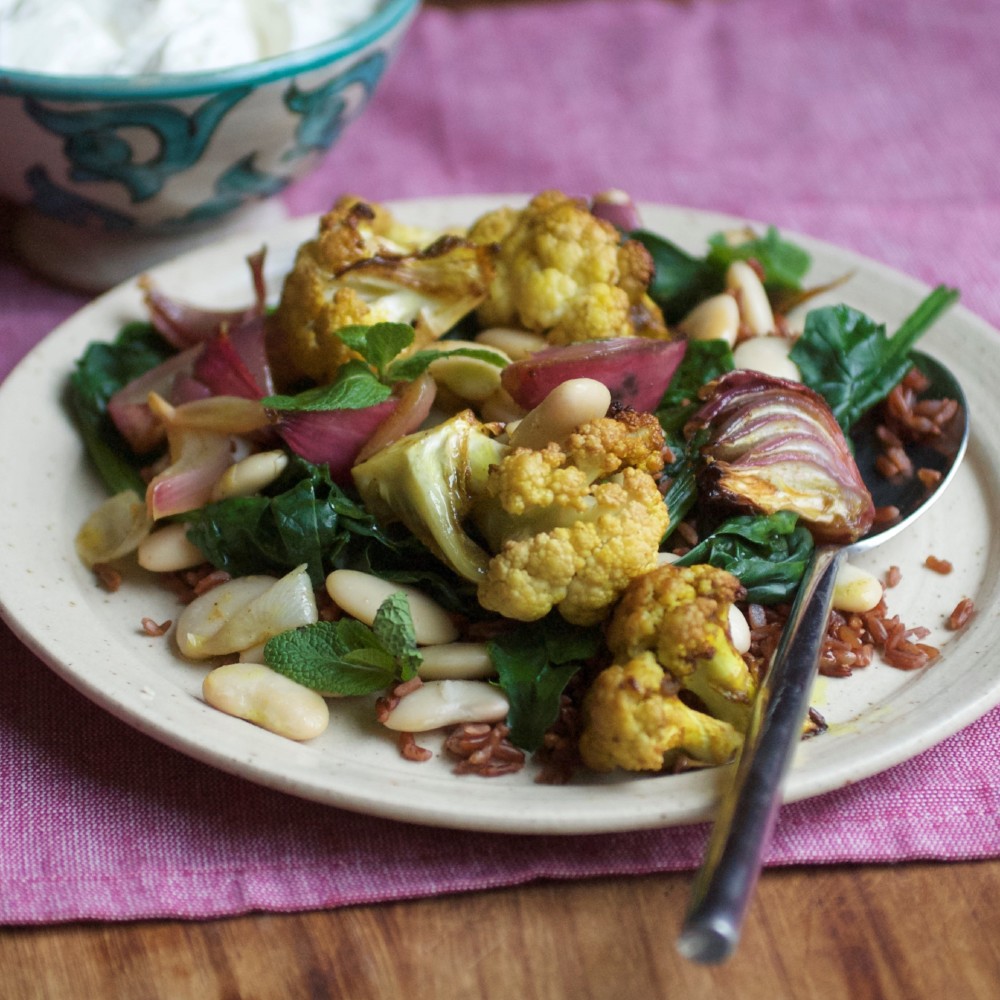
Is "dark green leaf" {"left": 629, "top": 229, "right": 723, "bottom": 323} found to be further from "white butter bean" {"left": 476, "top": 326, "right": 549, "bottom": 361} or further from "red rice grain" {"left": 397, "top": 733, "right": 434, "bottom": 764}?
"red rice grain" {"left": 397, "top": 733, "right": 434, "bottom": 764}

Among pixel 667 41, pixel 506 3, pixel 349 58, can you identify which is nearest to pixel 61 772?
pixel 349 58

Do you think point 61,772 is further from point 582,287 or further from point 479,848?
point 582,287

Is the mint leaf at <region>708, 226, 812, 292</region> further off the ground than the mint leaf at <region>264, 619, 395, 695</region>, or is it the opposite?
the mint leaf at <region>708, 226, 812, 292</region>

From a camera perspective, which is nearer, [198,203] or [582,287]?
[582,287]

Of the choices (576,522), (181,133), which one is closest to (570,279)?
(576,522)

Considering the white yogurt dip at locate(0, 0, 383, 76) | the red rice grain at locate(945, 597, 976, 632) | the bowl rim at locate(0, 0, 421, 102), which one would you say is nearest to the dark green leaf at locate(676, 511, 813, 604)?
the red rice grain at locate(945, 597, 976, 632)

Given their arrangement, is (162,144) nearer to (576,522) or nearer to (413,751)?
(576,522)

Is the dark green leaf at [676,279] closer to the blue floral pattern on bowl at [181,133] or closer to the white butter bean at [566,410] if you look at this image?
the white butter bean at [566,410]
